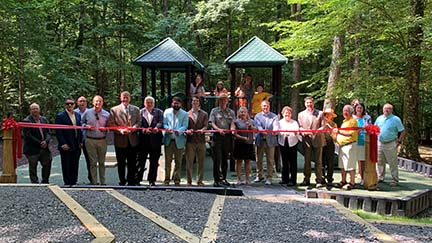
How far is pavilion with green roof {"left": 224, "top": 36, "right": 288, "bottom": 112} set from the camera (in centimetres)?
963

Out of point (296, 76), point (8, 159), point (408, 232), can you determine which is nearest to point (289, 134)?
point (408, 232)

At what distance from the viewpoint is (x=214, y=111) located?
300 inches

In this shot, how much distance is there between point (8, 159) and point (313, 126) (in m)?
5.17

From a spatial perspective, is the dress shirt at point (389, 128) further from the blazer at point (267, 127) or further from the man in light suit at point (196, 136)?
the man in light suit at point (196, 136)

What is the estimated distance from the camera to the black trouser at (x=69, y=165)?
7.11 metres

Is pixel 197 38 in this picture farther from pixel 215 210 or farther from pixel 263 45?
pixel 215 210

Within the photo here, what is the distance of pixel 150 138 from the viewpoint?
720 cm

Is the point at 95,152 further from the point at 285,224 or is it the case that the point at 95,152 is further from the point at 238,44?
the point at 238,44

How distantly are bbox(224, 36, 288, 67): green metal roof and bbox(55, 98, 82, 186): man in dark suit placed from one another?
3.97 metres

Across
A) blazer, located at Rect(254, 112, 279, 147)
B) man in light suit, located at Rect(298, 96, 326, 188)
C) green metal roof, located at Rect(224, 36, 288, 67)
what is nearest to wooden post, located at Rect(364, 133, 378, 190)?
man in light suit, located at Rect(298, 96, 326, 188)

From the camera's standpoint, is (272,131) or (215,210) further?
(272,131)

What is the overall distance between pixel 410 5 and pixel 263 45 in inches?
155

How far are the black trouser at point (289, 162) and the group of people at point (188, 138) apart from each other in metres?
0.02

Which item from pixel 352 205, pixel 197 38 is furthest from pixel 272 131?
pixel 197 38
